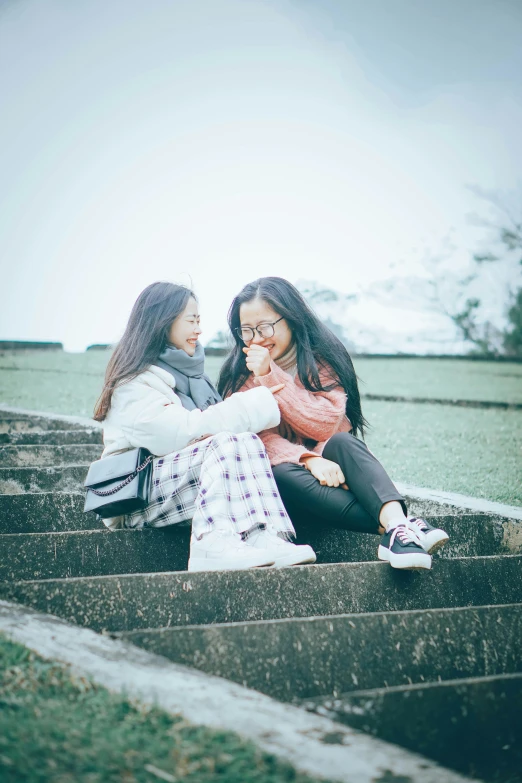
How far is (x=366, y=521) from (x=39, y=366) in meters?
11.6

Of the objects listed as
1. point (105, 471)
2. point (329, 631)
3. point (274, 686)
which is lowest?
point (274, 686)

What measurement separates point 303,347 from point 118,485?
1.13m

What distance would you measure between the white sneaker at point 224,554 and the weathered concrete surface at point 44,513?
1018mm

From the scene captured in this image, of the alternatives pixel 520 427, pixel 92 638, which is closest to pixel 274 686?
pixel 92 638

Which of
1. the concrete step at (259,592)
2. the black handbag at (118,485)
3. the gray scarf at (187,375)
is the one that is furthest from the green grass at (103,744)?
the gray scarf at (187,375)

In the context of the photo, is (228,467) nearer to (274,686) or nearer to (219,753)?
(274,686)

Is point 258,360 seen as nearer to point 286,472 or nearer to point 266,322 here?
point 266,322

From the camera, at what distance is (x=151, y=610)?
223 cm

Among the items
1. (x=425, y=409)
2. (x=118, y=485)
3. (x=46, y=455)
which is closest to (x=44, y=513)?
(x=118, y=485)

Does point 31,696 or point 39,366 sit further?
point 39,366

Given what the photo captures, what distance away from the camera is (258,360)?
3.45 m

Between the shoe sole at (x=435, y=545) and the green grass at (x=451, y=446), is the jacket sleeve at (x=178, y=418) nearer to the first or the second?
the shoe sole at (x=435, y=545)

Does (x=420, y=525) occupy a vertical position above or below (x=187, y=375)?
below

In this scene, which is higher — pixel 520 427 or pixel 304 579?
pixel 520 427
